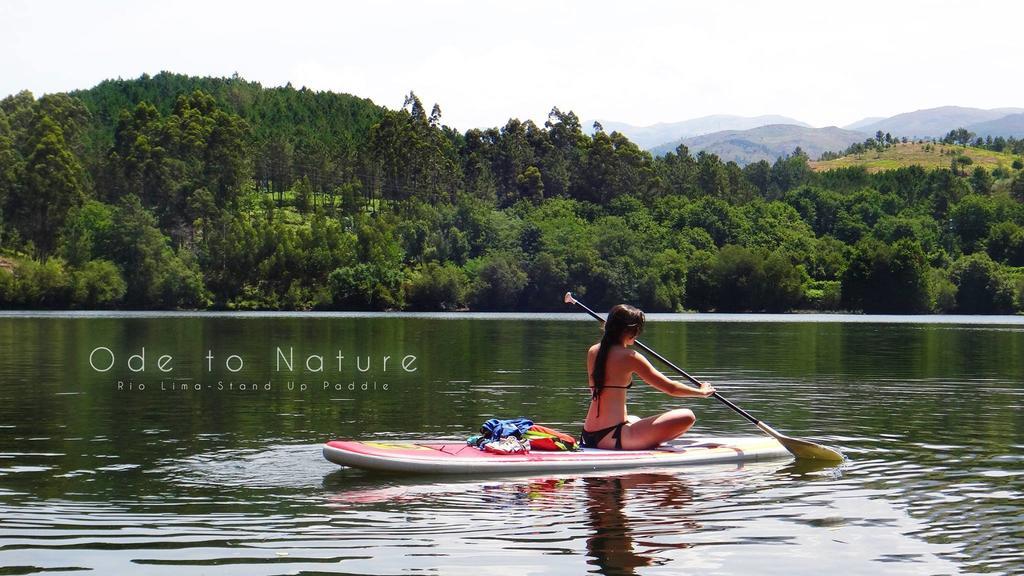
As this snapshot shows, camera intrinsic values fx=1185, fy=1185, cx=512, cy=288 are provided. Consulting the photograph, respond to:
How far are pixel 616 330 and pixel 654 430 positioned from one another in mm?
1693

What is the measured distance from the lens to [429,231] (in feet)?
458

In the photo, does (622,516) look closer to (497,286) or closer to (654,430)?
(654,430)

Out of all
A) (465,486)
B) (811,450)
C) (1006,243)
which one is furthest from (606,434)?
(1006,243)

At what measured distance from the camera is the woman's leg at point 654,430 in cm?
1695

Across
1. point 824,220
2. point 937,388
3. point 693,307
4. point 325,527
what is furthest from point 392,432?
point 824,220

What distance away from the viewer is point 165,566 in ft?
36.6

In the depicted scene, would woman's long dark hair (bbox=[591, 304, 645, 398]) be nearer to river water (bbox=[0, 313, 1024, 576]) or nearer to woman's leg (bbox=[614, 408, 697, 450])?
woman's leg (bbox=[614, 408, 697, 450])

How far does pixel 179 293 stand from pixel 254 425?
104 meters

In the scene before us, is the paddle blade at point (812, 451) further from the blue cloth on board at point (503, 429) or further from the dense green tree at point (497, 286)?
the dense green tree at point (497, 286)

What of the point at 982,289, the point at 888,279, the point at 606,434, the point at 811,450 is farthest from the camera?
the point at 982,289

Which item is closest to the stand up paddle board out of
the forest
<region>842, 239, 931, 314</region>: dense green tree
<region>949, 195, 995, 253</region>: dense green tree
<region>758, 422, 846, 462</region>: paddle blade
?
<region>758, 422, 846, 462</region>: paddle blade

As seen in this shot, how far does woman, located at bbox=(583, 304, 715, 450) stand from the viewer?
1636 centimetres

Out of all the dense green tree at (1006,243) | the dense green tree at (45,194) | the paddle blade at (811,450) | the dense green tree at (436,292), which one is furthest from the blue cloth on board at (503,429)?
the dense green tree at (1006,243)

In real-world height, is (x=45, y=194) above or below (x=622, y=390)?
above
